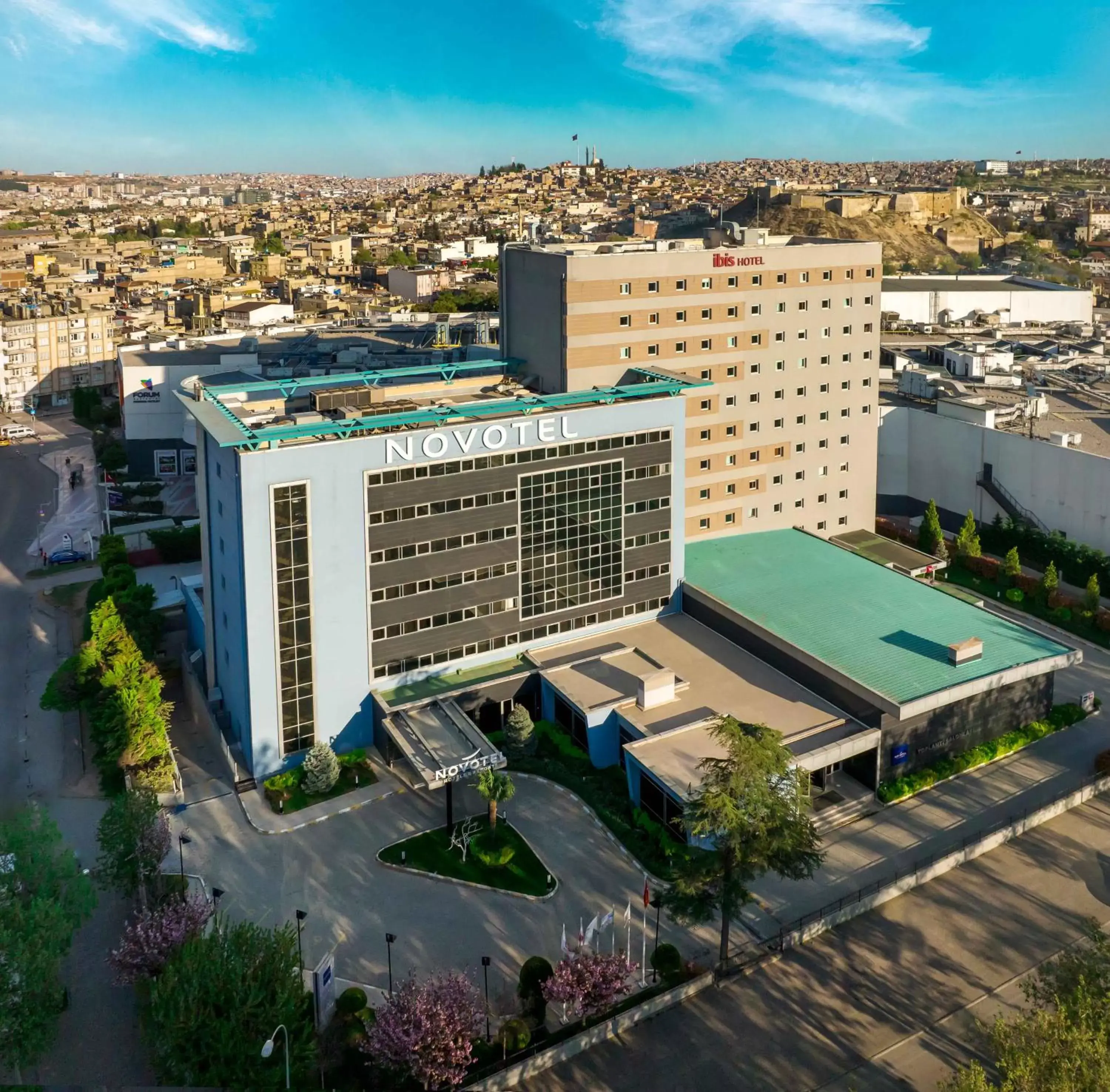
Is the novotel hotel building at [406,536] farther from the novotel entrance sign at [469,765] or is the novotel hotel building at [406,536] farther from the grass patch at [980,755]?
the grass patch at [980,755]

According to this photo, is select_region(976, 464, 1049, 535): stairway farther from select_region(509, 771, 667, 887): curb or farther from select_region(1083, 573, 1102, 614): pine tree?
select_region(509, 771, 667, 887): curb

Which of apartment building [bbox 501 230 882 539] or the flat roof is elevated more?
apartment building [bbox 501 230 882 539]

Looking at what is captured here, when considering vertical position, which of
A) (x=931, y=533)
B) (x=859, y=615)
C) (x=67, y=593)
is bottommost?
(x=67, y=593)

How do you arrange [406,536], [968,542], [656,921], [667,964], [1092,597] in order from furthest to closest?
[968,542] < [1092,597] < [406,536] < [656,921] < [667,964]

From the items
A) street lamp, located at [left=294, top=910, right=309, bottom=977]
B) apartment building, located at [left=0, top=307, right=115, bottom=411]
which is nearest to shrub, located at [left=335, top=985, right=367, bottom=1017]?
street lamp, located at [left=294, top=910, right=309, bottom=977]

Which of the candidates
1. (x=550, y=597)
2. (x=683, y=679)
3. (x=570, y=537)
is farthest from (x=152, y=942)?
(x=570, y=537)

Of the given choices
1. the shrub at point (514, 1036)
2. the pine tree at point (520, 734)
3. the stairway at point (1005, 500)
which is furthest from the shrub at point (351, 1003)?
the stairway at point (1005, 500)

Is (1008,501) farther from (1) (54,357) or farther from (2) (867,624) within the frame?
(1) (54,357)
